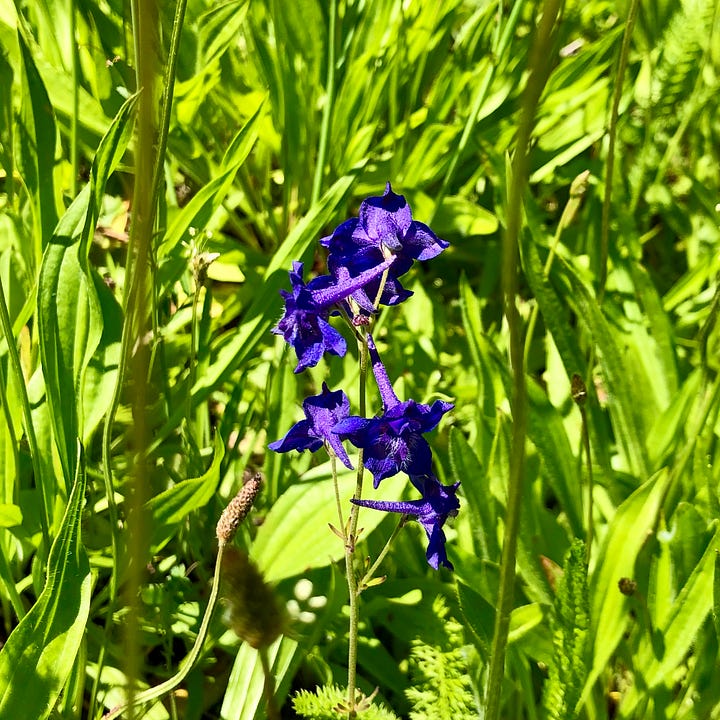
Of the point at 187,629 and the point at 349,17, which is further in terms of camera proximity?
the point at 349,17

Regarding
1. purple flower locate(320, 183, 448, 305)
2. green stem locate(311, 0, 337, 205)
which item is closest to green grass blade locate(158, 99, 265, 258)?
green stem locate(311, 0, 337, 205)

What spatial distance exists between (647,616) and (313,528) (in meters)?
0.59

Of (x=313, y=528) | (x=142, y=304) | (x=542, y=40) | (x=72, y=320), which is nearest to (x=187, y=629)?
(x=313, y=528)

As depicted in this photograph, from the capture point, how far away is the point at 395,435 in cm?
104

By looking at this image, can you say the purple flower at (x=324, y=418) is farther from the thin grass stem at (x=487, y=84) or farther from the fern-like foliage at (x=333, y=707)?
the thin grass stem at (x=487, y=84)

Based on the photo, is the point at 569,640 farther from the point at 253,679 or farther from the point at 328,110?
the point at 328,110

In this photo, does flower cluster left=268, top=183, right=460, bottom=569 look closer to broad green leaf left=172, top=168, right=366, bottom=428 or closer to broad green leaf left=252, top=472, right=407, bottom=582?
broad green leaf left=252, top=472, right=407, bottom=582

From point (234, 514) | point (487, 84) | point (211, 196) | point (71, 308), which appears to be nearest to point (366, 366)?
point (234, 514)

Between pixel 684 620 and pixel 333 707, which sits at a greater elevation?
pixel 333 707

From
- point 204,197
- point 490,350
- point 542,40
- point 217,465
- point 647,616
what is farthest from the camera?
point 490,350

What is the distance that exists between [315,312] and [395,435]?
A: 0.19 m

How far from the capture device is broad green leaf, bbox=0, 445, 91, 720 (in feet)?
4.10

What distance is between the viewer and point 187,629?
1580mm

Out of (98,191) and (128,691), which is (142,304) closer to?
(128,691)
